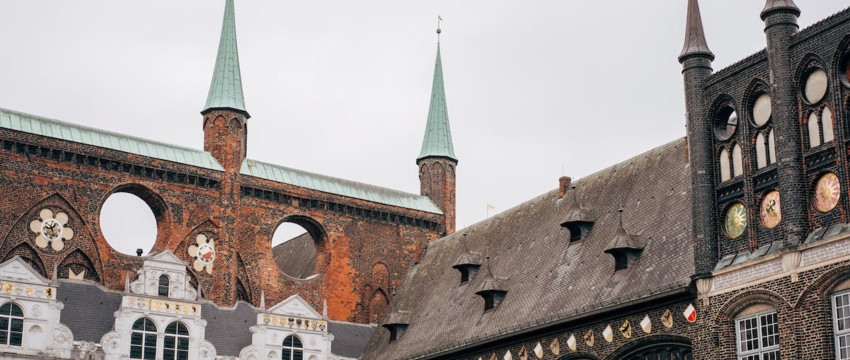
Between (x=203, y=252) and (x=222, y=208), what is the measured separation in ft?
6.78

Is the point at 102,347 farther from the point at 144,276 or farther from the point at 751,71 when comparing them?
the point at 751,71

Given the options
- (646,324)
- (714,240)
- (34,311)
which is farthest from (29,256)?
(714,240)

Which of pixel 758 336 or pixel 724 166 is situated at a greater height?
pixel 724 166

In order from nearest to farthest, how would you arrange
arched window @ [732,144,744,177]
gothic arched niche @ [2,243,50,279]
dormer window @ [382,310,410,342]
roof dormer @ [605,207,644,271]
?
arched window @ [732,144,744,177], roof dormer @ [605,207,644,271], gothic arched niche @ [2,243,50,279], dormer window @ [382,310,410,342]

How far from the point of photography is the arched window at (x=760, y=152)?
3572 cm

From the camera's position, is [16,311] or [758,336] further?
[16,311]

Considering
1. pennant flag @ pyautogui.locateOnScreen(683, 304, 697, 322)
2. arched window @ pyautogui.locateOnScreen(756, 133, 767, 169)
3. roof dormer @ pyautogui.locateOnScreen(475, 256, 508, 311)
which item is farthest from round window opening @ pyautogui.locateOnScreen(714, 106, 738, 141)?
roof dormer @ pyautogui.locateOnScreen(475, 256, 508, 311)

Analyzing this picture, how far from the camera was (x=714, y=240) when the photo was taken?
120 feet

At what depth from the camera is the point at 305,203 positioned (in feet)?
189

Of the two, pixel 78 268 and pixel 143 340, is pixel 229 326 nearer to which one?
pixel 143 340

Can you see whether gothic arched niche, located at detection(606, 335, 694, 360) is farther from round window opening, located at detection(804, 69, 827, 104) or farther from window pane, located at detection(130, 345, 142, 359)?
window pane, located at detection(130, 345, 142, 359)

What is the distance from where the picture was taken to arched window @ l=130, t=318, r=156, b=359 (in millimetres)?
49469

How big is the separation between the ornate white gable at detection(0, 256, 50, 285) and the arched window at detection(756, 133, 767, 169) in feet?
87.8

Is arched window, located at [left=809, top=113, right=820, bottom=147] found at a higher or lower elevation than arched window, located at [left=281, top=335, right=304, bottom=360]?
higher
